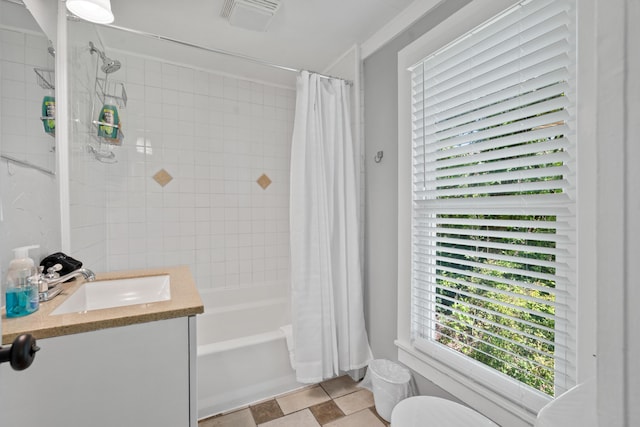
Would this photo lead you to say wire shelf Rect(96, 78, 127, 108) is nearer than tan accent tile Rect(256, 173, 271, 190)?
Yes

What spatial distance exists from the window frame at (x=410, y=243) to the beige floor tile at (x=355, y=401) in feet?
1.20

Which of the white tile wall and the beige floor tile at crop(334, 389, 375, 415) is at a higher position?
the white tile wall

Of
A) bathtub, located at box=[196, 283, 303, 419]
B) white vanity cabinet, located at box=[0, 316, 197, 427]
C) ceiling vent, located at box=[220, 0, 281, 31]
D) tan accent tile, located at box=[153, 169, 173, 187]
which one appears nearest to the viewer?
white vanity cabinet, located at box=[0, 316, 197, 427]

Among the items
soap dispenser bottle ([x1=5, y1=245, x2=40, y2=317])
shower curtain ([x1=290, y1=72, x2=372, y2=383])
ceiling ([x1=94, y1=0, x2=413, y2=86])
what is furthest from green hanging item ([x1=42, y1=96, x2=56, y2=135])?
shower curtain ([x1=290, y1=72, x2=372, y2=383])

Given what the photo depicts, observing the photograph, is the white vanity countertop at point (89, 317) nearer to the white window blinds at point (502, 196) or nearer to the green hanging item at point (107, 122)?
the green hanging item at point (107, 122)

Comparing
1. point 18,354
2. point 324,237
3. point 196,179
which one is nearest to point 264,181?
point 196,179

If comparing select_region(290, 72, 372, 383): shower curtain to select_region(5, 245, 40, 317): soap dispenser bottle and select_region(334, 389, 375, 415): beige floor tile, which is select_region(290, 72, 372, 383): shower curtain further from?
select_region(5, 245, 40, 317): soap dispenser bottle

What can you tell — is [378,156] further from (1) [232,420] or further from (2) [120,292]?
(1) [232,420]

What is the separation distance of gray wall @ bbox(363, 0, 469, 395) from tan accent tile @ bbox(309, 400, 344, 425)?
448mm

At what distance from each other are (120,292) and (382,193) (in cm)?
166

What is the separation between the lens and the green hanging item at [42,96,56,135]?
1.26 m

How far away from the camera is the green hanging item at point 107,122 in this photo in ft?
5.89

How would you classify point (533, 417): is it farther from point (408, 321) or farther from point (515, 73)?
point (515, 73)

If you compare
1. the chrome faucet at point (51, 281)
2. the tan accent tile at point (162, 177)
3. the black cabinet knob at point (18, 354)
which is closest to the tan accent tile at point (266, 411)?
the chrome faucet at point (51, 281)
